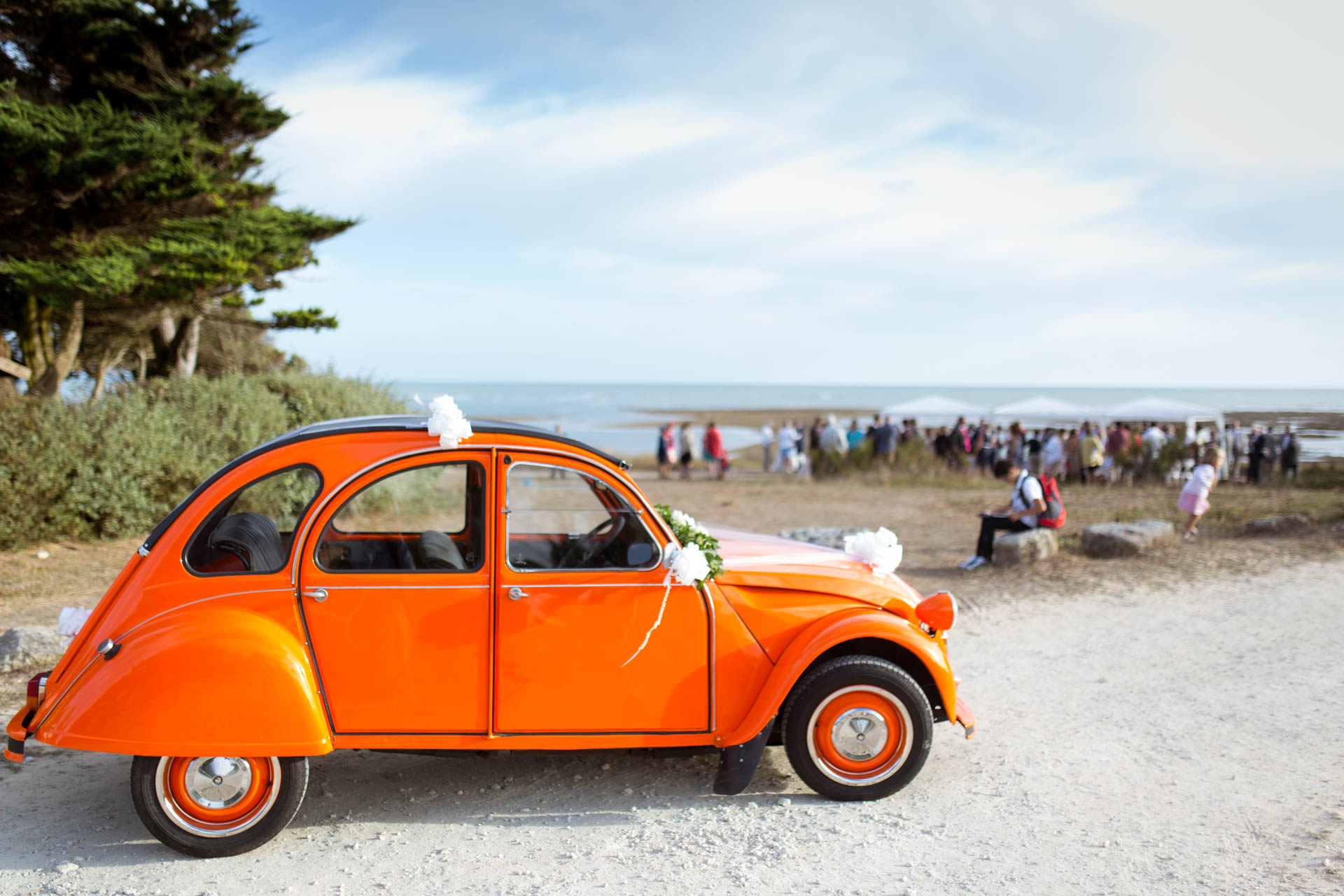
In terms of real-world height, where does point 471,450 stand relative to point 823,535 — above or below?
above

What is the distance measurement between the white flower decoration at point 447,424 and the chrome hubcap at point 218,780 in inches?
63.0

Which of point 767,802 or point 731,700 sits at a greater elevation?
point 731,700

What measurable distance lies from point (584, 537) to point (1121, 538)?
336 inches

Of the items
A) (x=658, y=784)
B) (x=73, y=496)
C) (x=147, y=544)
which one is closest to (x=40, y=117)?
(x=73, y=496)

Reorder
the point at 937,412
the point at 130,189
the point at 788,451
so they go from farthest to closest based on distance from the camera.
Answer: the point at 937,412 → the point at 788,451 → the point at 130,189

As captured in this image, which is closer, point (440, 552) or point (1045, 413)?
point (440, 552)

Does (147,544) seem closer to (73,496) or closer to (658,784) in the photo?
(658,784)

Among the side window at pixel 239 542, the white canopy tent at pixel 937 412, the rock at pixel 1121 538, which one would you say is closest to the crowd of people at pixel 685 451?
the white canopy tent at pixel 937 412

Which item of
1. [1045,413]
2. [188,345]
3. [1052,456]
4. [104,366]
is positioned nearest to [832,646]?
[188,345]

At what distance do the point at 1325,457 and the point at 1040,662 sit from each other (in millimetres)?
21293

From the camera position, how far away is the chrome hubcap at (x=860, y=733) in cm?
412

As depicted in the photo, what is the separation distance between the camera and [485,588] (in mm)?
3857

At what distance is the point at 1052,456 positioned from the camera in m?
20.5

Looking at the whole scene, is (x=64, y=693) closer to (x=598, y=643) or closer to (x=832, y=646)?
(x=598, y=643)
